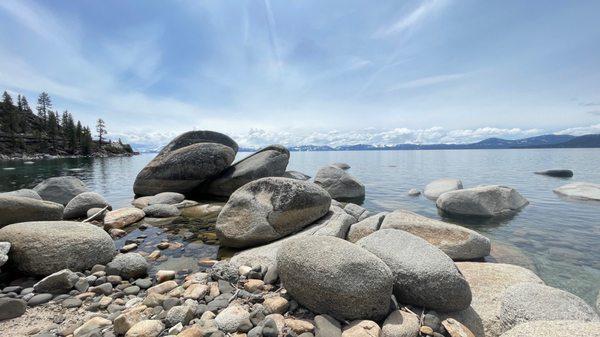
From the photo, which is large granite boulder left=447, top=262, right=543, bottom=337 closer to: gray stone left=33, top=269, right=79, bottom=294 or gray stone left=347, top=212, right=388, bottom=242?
gray stone left=347, top=212, right=388, bottom=242

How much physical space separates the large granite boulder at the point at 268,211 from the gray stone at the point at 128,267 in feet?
7.14

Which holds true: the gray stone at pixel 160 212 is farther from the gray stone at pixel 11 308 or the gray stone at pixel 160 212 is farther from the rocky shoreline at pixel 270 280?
the gray stone at pixel 11 308

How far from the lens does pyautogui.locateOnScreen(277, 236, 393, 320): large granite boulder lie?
3.87 meters

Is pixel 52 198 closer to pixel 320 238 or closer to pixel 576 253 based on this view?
pixel 320 238

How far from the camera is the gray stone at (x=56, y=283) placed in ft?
15.6

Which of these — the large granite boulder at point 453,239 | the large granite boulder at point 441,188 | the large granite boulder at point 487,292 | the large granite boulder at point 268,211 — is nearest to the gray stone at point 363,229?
the large granite boulder at point 453,239

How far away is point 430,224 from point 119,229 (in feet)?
32.1

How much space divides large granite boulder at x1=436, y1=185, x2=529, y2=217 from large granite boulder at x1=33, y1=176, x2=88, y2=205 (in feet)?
62.2

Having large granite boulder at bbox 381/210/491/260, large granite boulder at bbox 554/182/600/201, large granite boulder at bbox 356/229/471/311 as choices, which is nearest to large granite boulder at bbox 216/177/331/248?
large granite boulder at bbox 381/210/491/260

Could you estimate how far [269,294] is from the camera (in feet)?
15.4

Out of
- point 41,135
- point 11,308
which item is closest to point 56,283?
point 11,308

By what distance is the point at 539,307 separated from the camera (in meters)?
3.68

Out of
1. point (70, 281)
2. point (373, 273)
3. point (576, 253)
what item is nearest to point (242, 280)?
point (373, 273)

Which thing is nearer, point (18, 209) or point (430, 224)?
point (18, 209)
